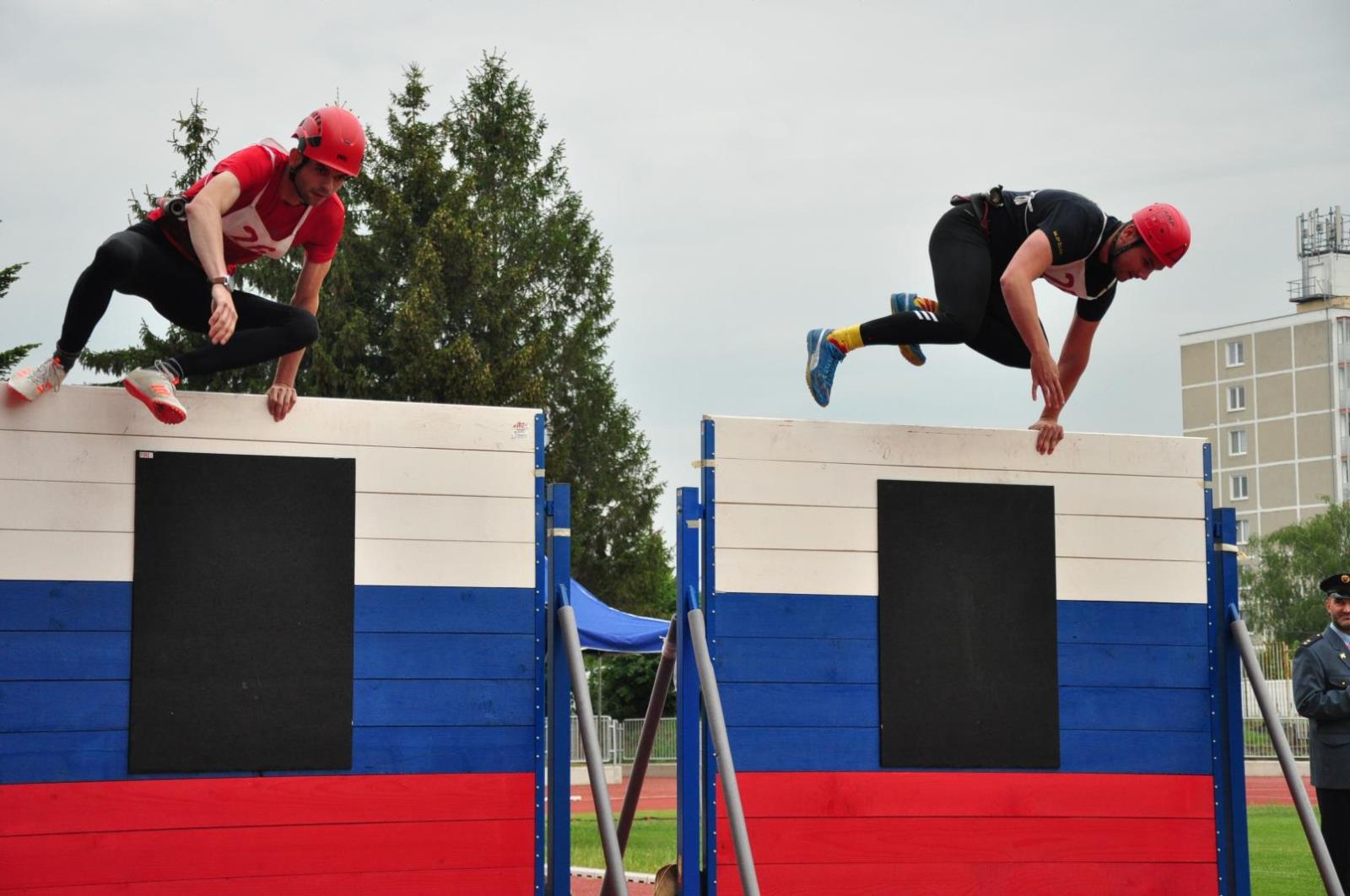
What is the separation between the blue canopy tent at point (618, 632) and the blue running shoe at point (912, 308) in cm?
828

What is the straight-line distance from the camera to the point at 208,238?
19.3ft

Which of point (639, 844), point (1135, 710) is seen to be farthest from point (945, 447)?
point (639, 844)

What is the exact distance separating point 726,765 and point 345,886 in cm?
158

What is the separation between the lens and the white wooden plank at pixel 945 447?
21.6ft

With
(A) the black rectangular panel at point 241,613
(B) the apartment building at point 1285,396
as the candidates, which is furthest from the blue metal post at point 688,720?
(B) the apartment building at point 1285,396

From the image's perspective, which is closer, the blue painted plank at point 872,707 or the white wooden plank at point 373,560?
the white wooden plank at point 373,560

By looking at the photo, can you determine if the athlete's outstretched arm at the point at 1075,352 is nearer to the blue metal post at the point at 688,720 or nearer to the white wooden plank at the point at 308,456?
the blue metal post at the point at 688,720

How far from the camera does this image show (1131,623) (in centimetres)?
718

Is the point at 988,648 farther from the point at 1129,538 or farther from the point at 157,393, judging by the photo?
the point at 157,393

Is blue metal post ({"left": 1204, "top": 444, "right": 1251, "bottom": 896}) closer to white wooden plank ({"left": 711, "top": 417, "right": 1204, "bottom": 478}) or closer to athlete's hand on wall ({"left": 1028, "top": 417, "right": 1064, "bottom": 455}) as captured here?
white wooden plank ({"left": 711, "top": 417, "right": 1204, "bottom": 478})

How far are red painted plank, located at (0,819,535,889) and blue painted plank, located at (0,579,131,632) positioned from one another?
77cm

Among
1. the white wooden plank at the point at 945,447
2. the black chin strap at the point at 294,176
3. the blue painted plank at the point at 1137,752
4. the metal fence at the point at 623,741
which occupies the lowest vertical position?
the metal fence at the point at 623,741

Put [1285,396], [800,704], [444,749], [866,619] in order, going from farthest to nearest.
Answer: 1. [1285,396]
2. [866,619]
3. [800,704]
4. [444,749]

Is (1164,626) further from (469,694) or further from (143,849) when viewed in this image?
(143,849)
